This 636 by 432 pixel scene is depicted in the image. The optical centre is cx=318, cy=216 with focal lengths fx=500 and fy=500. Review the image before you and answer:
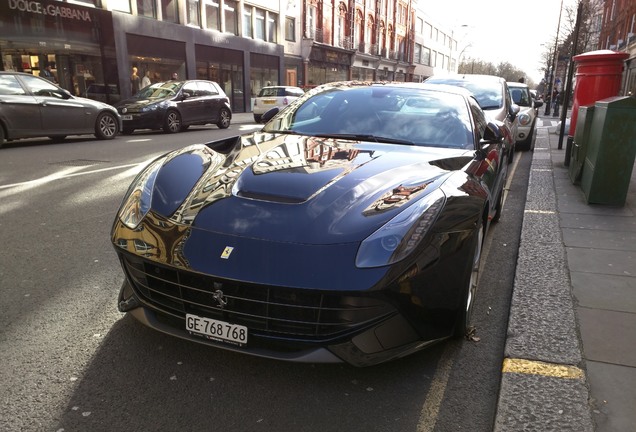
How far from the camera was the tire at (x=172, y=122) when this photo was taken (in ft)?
48.3

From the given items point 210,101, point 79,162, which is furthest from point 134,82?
point 79,162

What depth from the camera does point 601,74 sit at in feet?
29.8

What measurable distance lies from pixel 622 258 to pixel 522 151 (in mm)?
8797

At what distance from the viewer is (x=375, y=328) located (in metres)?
2.24

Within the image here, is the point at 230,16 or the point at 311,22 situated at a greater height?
the point at 311,22

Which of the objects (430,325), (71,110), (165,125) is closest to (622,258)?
(430,325)

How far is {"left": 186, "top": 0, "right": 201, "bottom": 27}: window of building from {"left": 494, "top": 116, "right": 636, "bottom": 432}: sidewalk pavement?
24657 millimetres

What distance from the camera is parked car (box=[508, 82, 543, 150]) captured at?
1160 centimetres

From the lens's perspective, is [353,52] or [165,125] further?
[353,52]

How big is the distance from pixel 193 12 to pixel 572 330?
27031 mm

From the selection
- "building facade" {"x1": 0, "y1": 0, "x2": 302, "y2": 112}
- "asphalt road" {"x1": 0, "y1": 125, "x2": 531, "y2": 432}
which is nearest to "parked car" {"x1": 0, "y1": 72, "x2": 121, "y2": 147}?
"asphalt road" {"x1": 0, "y1": 125, "x2": 531, "y2": 432}

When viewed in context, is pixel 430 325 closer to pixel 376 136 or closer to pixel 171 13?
pixel 376 136

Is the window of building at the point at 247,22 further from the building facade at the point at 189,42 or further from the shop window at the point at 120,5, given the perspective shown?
the shop window at the point at 120,5

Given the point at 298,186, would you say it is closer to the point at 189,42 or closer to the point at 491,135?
the point at 491,135
